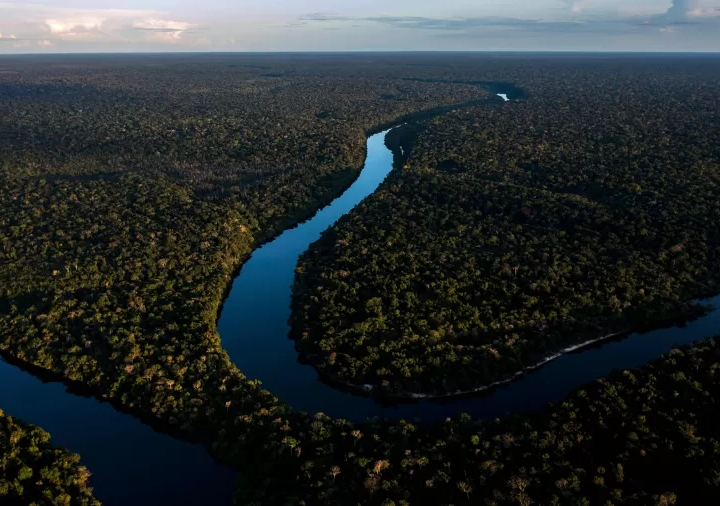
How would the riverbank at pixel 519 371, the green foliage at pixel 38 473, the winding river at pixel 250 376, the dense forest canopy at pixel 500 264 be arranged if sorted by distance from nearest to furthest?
the green foliage at pixel 38 473 → the winding river at pixel 250 376 → the riverbank at pixel 519 371 → the dense forest canopy at pixel 500 264

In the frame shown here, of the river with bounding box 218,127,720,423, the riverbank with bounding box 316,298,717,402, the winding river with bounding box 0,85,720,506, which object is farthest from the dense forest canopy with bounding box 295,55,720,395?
the winding river with bounding box 0,85,720,506

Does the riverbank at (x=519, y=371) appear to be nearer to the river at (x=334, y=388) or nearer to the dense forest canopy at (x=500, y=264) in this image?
the river at (x=334, y=388)

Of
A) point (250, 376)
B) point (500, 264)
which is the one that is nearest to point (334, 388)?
point (250, 376)

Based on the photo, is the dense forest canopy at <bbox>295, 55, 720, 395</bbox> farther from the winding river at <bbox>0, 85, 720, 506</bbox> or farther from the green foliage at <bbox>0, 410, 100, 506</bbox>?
the green foliage at <bbox>0, 410, 100, 506</bbox>

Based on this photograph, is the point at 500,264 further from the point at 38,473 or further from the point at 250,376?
the point at 38,473

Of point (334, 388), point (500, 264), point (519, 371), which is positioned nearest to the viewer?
point (334, 388)

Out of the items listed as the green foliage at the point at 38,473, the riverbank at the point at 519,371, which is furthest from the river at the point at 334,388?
the green foliage at the point at 38,473
